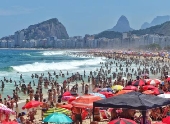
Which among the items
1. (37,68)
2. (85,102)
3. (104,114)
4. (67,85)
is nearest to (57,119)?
(85,102)

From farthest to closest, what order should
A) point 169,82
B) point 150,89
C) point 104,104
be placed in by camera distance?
point 169,82, point 150,89, point 104,104

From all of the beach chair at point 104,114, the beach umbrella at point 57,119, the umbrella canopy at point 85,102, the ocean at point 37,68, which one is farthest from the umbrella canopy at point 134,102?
the ocean at point 37,68

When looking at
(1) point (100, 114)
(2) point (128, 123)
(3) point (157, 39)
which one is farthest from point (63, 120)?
(3) point (157, 39)

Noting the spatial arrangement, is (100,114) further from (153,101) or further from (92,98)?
(153,101)

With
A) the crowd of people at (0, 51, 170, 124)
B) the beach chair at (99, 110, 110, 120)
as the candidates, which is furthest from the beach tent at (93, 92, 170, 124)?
the beach chair at (99, 110, 110, 120)

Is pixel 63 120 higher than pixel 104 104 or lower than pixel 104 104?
lower

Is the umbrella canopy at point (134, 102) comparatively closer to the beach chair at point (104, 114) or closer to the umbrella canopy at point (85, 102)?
the umbrella canopy at point (85, 102)

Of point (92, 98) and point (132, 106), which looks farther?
point (92, 98)

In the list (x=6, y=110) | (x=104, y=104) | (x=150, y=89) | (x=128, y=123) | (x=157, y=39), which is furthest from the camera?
(x=157, y=39)

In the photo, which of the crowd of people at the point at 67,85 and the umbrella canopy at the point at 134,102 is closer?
the umbrella canopy at the point at 134,102
